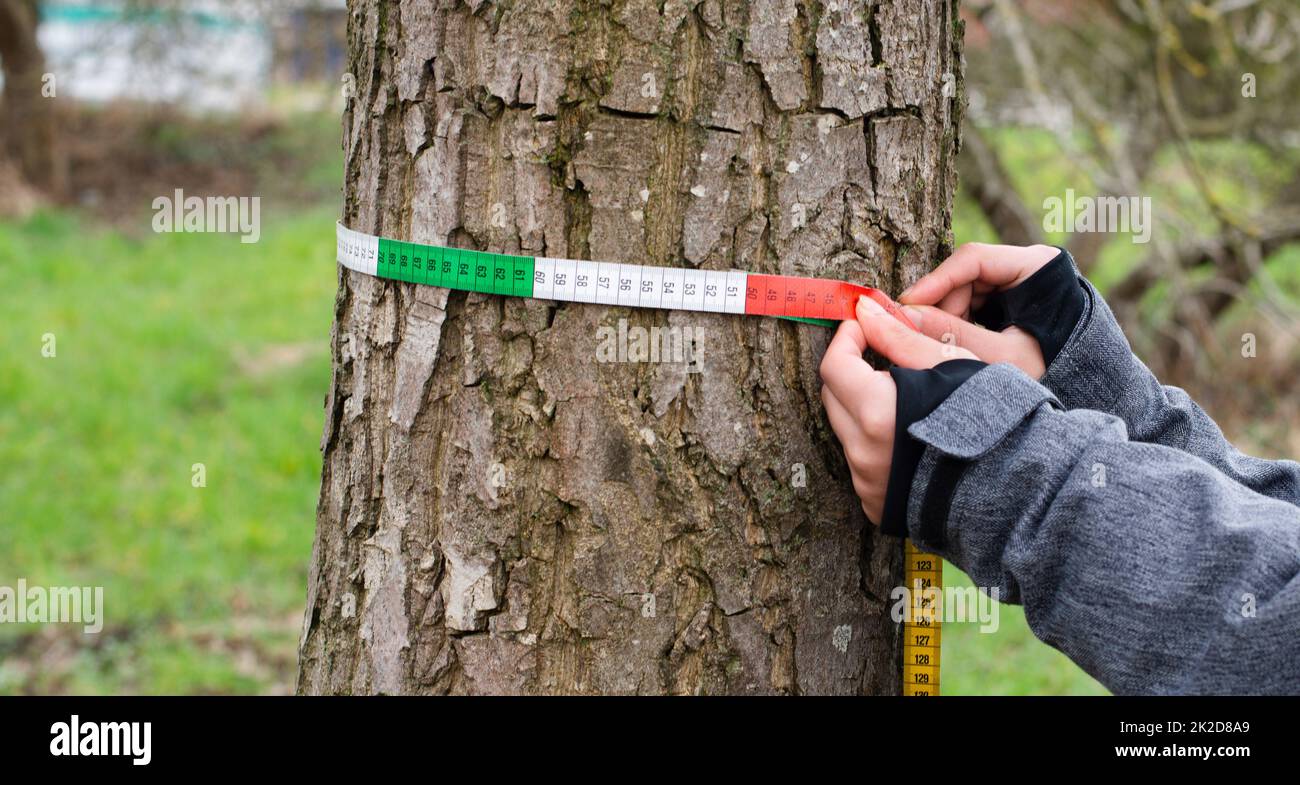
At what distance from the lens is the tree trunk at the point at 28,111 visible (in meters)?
9.80

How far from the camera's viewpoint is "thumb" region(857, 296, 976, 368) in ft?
5.07

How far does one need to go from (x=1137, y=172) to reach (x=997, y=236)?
32.7 inches

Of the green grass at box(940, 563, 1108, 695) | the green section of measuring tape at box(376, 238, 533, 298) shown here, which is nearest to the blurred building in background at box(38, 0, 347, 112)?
the green grass at box(940, 563, 1108, 695)

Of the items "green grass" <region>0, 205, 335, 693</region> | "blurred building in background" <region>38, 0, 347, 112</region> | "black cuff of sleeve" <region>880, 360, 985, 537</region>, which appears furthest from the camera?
"blurred building in background" <region>38, 0, 347, 112</region>

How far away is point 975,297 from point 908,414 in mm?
490

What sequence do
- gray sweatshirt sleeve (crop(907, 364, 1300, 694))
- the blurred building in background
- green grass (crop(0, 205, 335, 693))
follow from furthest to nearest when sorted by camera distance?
the blurred building in background < green grass (crop(0, 205, 335, 693)) < gray sweatshirt sleeve (crop(907, 364, 1300, 694))

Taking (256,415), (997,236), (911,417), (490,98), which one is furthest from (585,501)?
(997,236)

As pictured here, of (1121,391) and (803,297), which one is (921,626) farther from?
(803,297)

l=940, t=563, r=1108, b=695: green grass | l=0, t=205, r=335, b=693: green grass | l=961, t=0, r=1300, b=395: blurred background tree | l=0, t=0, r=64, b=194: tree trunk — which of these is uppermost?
l=0, t=0, r=64, b=194: tree trunk

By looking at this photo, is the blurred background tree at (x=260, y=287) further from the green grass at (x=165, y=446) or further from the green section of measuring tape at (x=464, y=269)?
the green section of measuring tape at (x=464, y=269)

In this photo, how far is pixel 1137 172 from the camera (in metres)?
5.82

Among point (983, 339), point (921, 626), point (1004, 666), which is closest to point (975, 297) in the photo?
→ point (983, 339)

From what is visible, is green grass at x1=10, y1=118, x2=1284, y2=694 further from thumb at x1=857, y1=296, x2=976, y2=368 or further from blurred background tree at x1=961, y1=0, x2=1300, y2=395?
thumb at x1=857, y1=296, x2=976, y2=368

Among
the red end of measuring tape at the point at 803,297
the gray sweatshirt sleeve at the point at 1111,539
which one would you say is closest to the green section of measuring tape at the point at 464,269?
the red end of measuring tape at the point at 803,297
